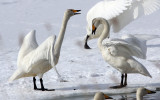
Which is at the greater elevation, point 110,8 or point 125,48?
point 110,8

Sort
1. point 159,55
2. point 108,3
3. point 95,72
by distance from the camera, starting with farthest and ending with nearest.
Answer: point 108,3
point 159,55
point 95,72

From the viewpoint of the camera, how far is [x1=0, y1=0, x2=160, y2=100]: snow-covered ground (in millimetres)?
6914

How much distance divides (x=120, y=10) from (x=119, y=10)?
2cm

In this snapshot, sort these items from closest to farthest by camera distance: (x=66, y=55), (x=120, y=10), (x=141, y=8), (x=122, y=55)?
(x=122, y=55), (x=120, y=10), (x=66, y=55), (x=141, y=8)

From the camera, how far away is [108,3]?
9.50 metres

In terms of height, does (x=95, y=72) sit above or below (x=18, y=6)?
below

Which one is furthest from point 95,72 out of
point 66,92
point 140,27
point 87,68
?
point 140,27

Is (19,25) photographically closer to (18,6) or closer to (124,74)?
(18,6)

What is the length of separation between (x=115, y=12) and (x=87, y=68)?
1661mm

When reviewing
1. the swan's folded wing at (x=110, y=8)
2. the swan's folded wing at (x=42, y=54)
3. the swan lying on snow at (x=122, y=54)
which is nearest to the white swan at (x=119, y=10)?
the swan's folded wing at (x=110, y=8)

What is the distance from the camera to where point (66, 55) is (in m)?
9.55

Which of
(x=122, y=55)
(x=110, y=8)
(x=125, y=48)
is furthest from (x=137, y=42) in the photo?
(x=110, y=8)

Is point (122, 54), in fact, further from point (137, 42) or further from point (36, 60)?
point (36, 60)

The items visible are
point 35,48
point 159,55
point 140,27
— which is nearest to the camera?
point 35,48
